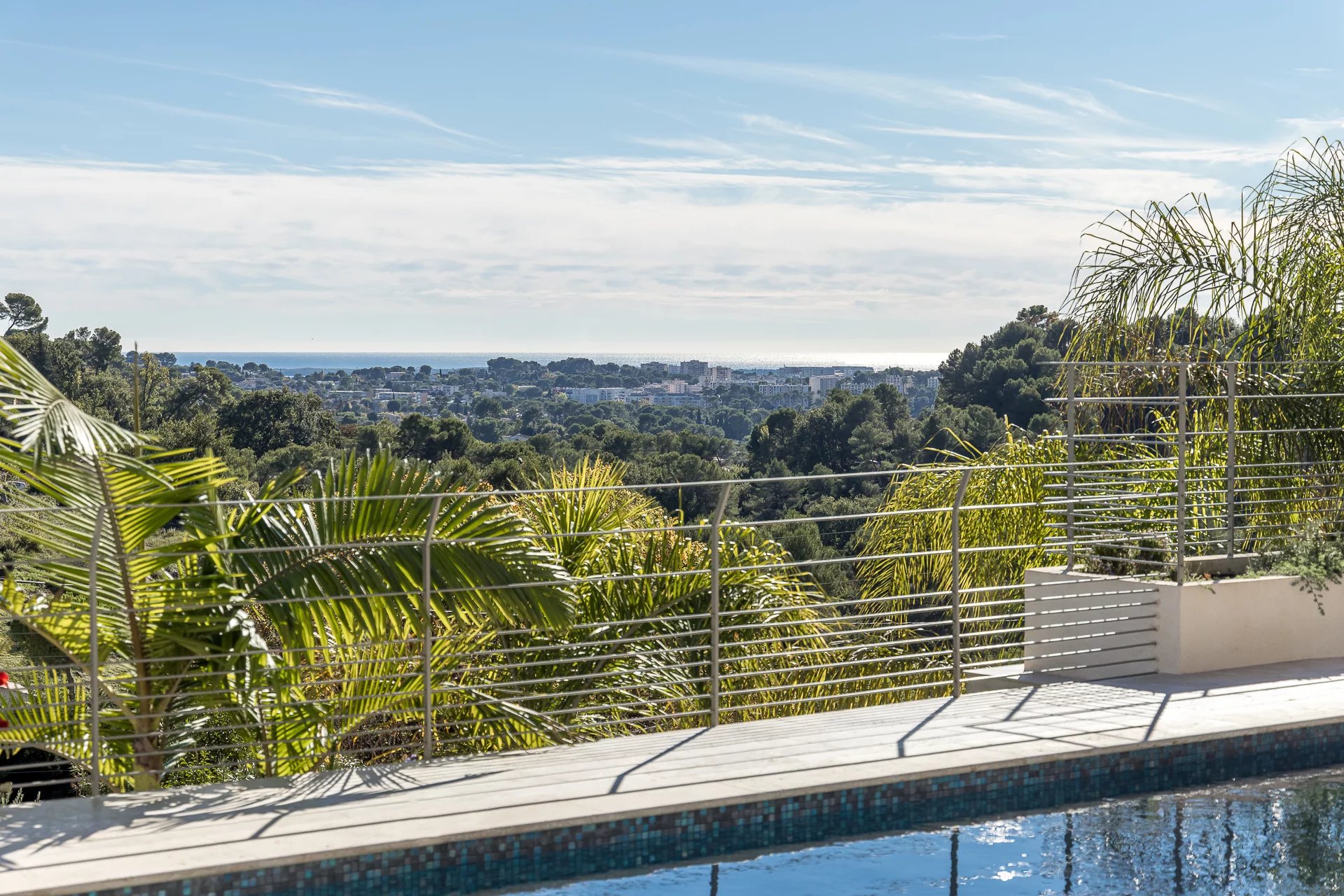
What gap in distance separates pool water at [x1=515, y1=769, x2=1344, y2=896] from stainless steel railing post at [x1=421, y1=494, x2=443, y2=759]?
45.9 inches

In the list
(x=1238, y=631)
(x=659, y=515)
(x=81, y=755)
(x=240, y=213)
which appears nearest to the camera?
(x=81, y=755)

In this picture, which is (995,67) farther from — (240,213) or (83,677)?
(240,213)

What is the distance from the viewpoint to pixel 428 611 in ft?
18.1

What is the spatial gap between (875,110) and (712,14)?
27.3 metres

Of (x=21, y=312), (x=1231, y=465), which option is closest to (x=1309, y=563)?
(x=1231, y=465)

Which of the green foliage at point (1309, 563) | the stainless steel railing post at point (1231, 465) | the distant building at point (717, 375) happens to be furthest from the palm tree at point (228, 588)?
the distant building at point (717, 375)

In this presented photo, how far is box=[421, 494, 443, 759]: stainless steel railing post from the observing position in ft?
17.9

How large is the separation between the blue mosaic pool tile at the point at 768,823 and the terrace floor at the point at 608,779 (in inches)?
1.5

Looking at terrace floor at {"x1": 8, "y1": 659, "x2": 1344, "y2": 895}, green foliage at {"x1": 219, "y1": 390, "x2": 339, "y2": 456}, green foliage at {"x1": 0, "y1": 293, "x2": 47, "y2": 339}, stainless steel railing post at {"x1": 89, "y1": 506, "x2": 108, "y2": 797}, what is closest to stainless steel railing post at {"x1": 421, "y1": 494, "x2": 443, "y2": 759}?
terrace floor at {"x1": 8, "y1": 659, "x2": 1344, "y2": 895}

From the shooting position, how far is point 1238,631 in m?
7.56

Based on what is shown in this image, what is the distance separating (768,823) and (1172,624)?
3223mm

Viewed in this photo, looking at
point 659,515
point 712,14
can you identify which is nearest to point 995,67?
point 712,14

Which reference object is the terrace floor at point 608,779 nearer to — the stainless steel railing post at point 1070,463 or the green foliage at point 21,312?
the stainless steel railing post at point 1070,463

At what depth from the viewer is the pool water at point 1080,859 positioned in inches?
191
